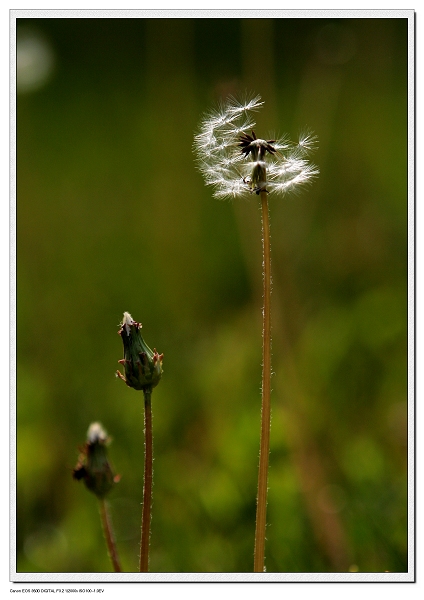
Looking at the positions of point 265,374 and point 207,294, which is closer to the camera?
point 265,374

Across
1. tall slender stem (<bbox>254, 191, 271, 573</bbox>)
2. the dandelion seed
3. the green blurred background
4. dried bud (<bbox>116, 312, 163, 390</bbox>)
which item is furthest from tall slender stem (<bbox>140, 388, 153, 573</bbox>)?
the green blurred background

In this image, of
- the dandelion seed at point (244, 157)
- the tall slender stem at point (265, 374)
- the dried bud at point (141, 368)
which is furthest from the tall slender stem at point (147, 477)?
the dandelion seed at point (244, 157)

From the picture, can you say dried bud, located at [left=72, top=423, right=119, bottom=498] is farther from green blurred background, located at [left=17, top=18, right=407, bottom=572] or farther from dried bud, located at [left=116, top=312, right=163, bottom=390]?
green blurred background, located at [left=17, top=18, right=407, bottom=572]

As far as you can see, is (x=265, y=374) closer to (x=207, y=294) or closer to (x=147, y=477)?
(x=147, y=477)

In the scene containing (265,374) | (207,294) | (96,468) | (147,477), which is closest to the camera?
(265,374)

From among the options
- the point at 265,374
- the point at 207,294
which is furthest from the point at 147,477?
the point at 207,294
